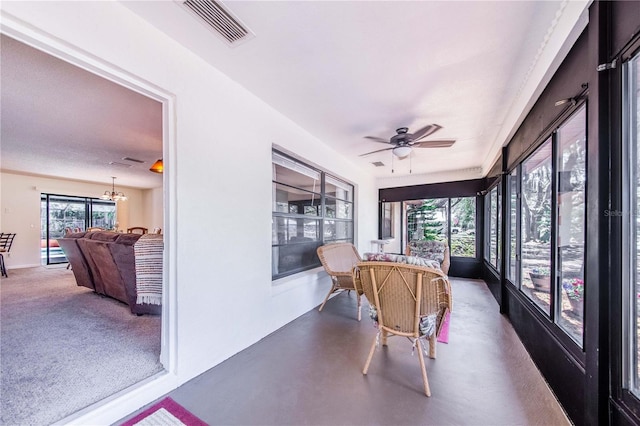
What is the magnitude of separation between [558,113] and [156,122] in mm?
4204

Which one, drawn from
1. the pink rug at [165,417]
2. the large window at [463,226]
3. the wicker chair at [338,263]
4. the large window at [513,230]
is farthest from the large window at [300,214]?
the large window at [463,226]

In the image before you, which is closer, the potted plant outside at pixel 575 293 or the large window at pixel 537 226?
the potted plant outside at pixel 575 293

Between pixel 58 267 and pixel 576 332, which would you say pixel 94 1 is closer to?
pixel 576 332

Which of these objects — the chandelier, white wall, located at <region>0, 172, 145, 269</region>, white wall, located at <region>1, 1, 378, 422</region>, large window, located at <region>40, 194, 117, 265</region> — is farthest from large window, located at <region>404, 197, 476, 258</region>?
white wall, located at <region>0, 172, 145, 269</region>

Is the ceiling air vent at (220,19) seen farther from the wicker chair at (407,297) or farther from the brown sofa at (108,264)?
the brown sofa at (108,264)

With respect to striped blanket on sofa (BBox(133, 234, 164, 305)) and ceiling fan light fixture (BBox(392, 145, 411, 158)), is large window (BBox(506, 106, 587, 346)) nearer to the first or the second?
ceiling fan light fixture (BBox(392, 145, 411, 158))

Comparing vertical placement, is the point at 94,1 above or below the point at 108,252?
above

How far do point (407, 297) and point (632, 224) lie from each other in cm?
125

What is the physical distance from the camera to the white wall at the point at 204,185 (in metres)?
1.48

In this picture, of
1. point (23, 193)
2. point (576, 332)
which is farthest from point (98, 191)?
point (576, 332)

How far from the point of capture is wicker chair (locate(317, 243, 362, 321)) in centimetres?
342

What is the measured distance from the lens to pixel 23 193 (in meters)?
6.47

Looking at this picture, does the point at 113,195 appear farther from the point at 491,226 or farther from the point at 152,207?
the point at 491,226

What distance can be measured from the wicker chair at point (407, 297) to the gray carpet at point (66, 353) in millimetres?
1809
